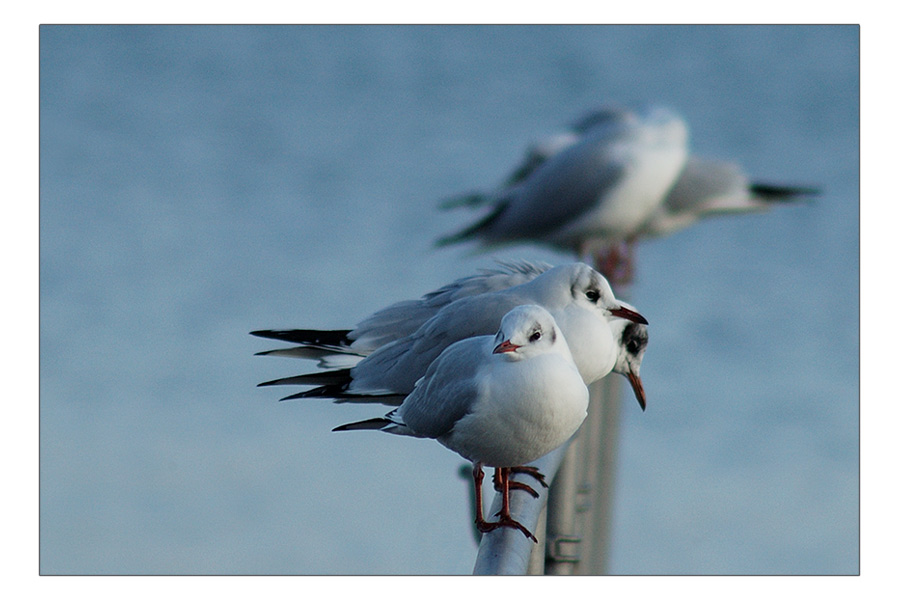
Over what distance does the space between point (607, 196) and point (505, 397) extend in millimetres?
2808

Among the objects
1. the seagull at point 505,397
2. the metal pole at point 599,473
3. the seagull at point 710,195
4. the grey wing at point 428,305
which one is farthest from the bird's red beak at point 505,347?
the seagull at point 710,195

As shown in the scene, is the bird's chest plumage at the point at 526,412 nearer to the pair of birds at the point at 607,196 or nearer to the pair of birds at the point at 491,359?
the pair of birds at the point at 491,359

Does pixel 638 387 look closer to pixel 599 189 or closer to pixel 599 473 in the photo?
pixel 599 473

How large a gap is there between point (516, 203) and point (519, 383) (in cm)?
299

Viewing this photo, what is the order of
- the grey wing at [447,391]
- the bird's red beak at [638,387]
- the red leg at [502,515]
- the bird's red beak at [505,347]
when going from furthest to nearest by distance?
the bird's red beak at [638,387] → the red leg at [502,515] → the grey wing at [447,391] → the bird's red beak at [505,347]

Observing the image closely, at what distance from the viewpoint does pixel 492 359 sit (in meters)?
1.35

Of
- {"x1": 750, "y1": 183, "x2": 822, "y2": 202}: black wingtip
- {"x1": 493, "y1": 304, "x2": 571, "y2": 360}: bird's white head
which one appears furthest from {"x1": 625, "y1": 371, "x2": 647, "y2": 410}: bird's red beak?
{"x1": 750, "y1": 183, "x2": 822, "y2": 202}: black wingtip

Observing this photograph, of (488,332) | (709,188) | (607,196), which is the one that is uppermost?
(709,188)

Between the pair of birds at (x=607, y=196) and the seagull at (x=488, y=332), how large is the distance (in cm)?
230

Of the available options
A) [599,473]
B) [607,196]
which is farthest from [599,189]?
[599,473]

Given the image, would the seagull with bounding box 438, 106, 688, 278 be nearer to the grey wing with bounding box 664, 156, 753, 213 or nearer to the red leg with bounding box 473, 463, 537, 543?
the grey wing with bounding box 664, 156, 753, 213

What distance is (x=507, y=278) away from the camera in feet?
6.22

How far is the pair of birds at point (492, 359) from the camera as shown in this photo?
1.31 metres

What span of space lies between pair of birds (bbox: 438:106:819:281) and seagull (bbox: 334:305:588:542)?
2.65m
